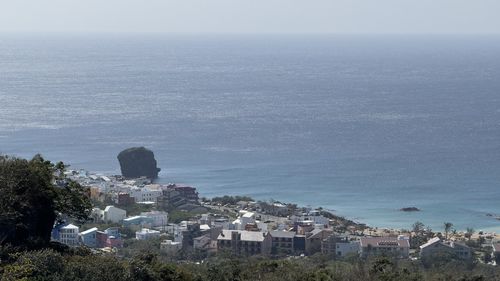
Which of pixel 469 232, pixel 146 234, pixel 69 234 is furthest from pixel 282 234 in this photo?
pixel 469 232

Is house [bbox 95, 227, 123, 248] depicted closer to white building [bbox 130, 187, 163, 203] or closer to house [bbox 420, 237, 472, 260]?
white building [bbox 130, 187, 163, 203]

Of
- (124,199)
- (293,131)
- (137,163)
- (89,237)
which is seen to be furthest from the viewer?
(293,131)

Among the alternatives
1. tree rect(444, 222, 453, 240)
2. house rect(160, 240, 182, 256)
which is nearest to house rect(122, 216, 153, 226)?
house rect(160, 240, 182, 256)

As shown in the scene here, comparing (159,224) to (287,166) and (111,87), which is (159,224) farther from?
(111,87)

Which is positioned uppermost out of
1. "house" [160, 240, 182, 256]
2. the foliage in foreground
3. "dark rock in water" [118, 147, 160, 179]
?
the foliage in foreground

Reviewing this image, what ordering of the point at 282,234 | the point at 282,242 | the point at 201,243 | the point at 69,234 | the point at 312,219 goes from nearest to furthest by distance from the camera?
the point at 69,234 → the point at 201,243 → the point at 282,242 → the point at 282,234 → the point at 312,219

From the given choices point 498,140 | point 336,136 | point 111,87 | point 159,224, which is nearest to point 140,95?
point 111,87

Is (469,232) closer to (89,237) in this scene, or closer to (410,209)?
(410,209)
